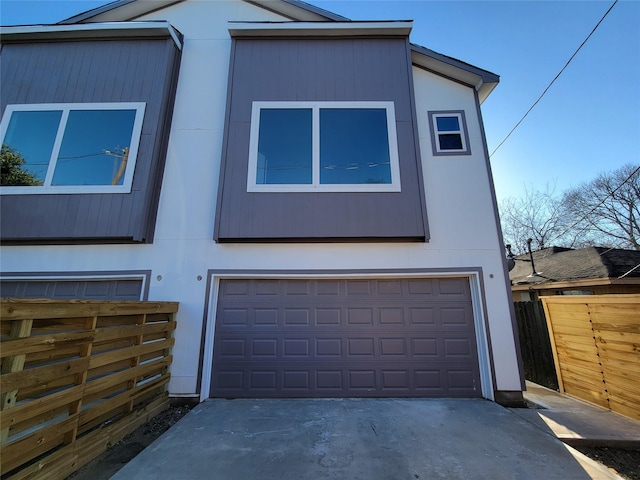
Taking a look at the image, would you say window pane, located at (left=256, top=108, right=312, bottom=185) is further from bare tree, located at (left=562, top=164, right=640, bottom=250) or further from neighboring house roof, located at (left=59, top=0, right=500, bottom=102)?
bare tree, located at (left=562, top=164, right=640, bottom=250)

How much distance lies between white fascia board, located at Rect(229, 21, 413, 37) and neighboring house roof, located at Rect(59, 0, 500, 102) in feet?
1.55

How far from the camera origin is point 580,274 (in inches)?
365

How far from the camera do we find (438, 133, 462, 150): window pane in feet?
17.0

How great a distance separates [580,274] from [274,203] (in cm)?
1095

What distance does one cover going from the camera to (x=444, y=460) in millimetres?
2604

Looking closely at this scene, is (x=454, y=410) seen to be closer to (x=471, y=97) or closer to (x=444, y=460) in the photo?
(x=444, y=460)

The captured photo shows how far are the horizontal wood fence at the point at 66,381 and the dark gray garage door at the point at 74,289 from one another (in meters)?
1.31

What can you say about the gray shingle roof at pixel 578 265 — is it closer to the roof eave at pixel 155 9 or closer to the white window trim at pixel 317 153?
the white window trim at pixel 317 153

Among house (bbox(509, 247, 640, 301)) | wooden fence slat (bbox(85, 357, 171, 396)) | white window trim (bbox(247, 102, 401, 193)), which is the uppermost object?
white window trim (bbox(247, 102, 401, 193))

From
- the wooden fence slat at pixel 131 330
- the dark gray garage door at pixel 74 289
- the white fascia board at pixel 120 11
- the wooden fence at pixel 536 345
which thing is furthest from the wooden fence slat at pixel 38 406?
the white fascia board at pixel 120 11

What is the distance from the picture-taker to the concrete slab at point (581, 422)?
123 inches

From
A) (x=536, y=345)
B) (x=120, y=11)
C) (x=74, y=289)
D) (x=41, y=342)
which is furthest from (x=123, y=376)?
(x=120, y=11)

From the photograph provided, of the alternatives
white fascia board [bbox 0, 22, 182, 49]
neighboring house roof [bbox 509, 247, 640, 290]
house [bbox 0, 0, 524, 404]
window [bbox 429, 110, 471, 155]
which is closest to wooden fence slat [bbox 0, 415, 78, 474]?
house [bbox 0, 0, 524, 404]

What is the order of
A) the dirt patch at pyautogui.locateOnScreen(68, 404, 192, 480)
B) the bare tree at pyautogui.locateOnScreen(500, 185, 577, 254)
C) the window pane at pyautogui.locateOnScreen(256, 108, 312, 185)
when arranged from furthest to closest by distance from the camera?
the bare tree at pyautogui.locateOnScreen(500, 185, 577, 254) < the window pane at pyautogui.locateOnScreen(256, 108, 312, 185) < the dirt patch at pyautogui.locateOnScreen(68, 404, 192, 480)
